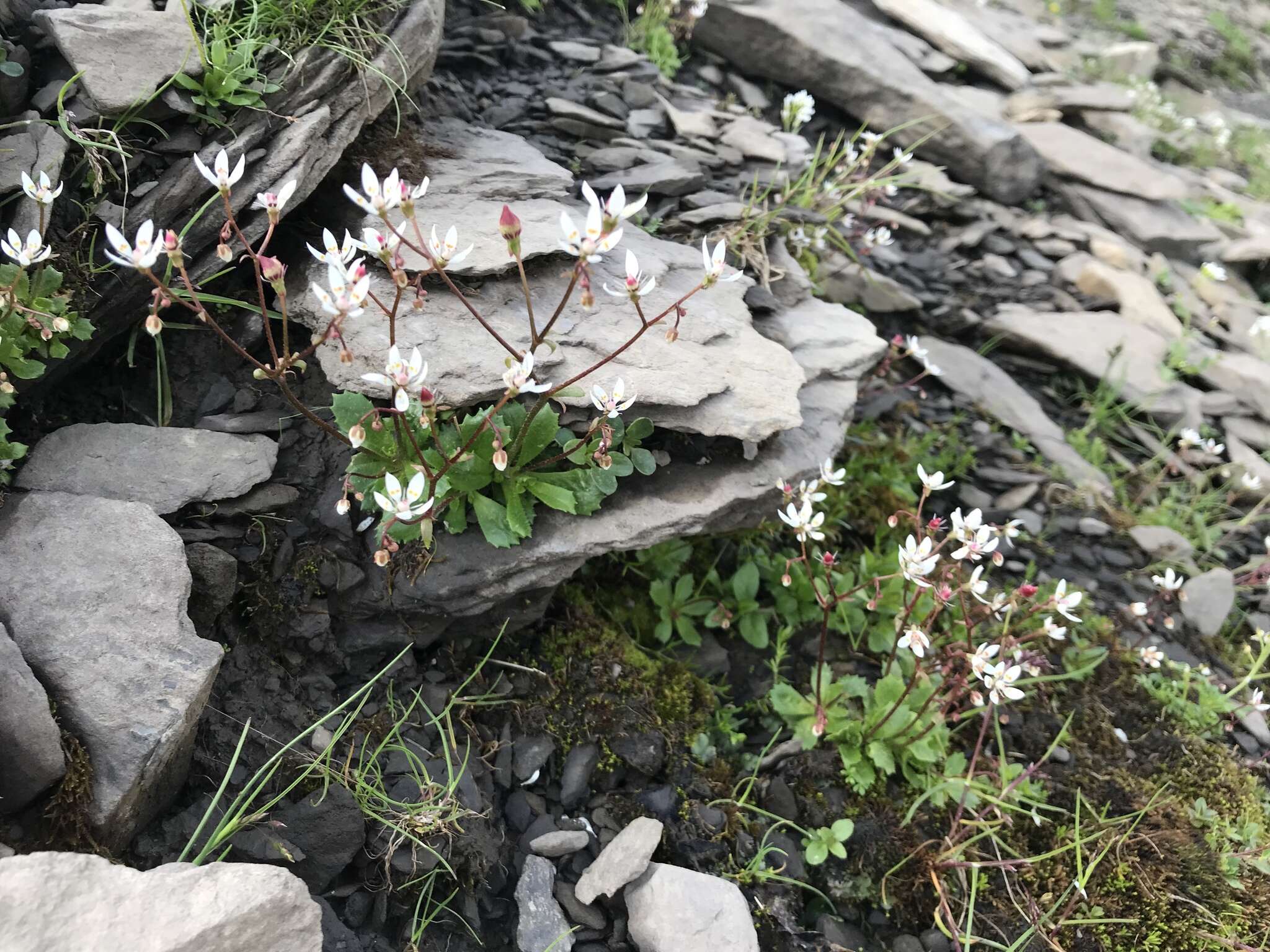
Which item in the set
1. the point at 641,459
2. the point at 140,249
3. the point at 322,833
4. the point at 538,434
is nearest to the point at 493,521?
the point at 538,434

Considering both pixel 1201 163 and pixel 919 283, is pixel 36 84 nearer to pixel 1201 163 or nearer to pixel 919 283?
pixel 919 283

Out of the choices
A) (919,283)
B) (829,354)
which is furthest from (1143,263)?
(829,354)

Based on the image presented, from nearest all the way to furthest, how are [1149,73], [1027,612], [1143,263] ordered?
1. [1027,612]
2. [1143,263]
3. [1149,73]

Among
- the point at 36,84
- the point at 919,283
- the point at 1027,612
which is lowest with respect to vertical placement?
the point at 1027,612

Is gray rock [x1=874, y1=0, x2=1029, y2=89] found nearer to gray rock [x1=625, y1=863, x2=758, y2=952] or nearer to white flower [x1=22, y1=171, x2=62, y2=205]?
white flower [x1=22, y1=171, x2=62, y2=205]

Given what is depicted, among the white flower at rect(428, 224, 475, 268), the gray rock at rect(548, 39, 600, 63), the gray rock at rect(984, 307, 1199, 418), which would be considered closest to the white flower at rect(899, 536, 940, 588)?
the white flower at rect(428, 224, 475, 268)

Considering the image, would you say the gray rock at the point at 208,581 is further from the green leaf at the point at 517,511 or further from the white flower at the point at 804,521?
the white flower at the point at 804,521

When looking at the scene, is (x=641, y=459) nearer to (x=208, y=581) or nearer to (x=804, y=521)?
(x=804, y=521)
